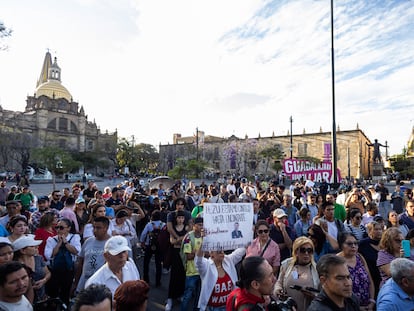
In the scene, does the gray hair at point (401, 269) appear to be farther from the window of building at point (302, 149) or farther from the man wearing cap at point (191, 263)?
the window of building at point (302, 149)

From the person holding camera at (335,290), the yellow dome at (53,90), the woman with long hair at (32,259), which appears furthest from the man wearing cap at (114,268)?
the yellow dome at (53,90)

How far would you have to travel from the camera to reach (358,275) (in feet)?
12.3

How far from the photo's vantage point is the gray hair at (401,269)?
296 cm

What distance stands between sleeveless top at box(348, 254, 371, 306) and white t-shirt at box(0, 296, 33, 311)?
11.1 ft

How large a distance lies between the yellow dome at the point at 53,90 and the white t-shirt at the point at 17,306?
267 ft

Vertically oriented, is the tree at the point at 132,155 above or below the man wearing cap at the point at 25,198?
above

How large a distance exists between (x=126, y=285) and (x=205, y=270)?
1.65 metres

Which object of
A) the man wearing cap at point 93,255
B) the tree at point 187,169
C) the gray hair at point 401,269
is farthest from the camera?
the tree at point 187,169

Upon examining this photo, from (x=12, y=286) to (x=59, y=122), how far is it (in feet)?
247

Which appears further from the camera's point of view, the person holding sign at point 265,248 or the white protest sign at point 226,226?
the person holding sign at point 265,248

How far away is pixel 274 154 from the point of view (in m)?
58.4

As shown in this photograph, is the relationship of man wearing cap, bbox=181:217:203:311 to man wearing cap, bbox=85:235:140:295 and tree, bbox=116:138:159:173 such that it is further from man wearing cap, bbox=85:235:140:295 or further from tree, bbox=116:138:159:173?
tree, bbox=116:138:159:173

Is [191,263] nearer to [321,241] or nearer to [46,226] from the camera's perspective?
[321,241]

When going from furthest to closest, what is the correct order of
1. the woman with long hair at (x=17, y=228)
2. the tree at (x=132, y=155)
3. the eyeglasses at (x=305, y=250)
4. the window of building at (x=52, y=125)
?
the window of building at (x=52, y=125) < the tree at (x=132, y=155) < the woman with long hair at (x=17, y=228) < the eyeglasses at (x=305, y=250)
